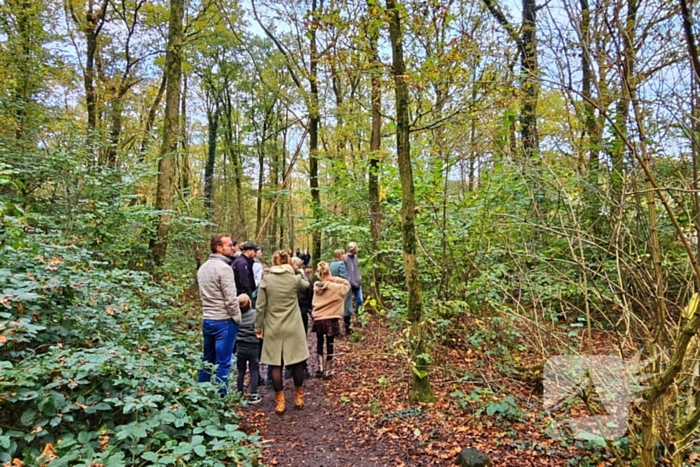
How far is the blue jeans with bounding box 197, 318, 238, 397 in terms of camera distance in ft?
14.3

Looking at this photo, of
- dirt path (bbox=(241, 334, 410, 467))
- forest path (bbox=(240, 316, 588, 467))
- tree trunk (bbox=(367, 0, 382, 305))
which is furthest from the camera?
tree trunk (bbox=(367, 0, 382, 305))

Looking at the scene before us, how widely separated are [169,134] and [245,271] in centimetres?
394

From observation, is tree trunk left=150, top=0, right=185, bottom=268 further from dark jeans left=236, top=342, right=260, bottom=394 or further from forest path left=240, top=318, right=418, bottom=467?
forest path left=240, top=318, right=418, bottom=467

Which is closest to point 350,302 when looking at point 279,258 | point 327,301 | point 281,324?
point 327,301

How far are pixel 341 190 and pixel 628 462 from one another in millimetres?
7480

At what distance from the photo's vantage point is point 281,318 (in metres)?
4.54

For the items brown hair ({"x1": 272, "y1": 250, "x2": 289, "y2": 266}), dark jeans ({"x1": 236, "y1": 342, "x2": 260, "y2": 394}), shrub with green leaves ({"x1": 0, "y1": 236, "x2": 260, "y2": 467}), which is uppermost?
brown hair ({"x1": 272, "y1": 250, "x2": 289, "y2": 266})

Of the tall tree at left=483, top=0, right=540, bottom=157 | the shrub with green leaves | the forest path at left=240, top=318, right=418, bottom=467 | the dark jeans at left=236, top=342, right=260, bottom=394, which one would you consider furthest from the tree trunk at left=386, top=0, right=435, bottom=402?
the dark jeans at left=236, top=342, right=260, bottom=394

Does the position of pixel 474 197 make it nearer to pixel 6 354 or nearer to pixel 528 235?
pixel 528 235

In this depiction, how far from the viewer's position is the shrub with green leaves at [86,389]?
250 centimetres

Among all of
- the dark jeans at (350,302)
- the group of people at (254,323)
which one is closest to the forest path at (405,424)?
the group of people at (254,323)

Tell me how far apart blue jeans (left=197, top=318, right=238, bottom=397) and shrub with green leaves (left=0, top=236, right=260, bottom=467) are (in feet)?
1.16

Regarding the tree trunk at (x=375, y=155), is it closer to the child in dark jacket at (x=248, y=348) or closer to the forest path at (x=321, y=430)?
the forest path at (x=321, y=430)

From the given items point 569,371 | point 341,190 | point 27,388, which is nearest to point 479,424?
point 569,371
